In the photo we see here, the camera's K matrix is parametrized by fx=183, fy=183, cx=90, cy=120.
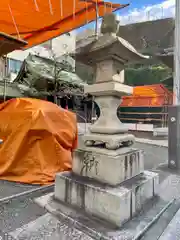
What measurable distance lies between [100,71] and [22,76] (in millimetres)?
8342

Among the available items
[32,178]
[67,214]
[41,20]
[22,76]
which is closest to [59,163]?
[32,178]

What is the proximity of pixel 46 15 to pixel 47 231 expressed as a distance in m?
6.15

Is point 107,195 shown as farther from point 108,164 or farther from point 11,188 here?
point 11,188

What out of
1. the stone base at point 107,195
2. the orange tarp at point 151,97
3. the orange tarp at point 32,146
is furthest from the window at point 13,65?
the stone base at point 107,195

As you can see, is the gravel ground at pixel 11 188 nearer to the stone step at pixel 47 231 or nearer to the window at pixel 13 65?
the stone step at pixel 47 231

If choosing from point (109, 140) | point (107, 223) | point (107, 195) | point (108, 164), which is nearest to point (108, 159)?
point (108, 164)

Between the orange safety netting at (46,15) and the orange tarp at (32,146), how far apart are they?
3300 millimetres

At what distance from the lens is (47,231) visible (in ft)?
7.05

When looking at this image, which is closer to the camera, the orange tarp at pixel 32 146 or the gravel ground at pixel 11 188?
the gravel ground at pixel 11 188

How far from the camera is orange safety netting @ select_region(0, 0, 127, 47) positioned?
534 cm

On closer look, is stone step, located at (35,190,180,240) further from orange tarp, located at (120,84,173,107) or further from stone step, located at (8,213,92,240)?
orange tarp, located at (120,84,173,107)

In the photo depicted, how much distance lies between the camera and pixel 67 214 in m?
2.44

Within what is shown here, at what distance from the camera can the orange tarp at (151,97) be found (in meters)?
10.7

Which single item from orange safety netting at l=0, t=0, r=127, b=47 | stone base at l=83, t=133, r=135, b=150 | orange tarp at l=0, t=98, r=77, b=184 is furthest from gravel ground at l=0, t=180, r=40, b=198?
orange safety netting at l=0, t=0, r=127, b=47
